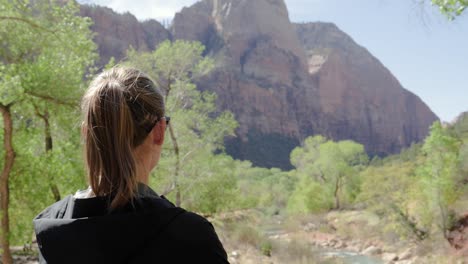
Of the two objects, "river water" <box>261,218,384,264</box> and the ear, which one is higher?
the ear

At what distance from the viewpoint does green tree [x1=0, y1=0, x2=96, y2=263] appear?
5875mm

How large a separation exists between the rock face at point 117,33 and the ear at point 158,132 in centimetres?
9759

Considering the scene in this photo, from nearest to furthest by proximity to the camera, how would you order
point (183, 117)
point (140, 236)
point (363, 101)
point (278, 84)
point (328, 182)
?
point (140, 236) → point (183, 117) → point (328, 182) → point (278, 84) → point (363, 101)

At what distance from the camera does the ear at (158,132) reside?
1.11m

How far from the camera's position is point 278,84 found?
120m

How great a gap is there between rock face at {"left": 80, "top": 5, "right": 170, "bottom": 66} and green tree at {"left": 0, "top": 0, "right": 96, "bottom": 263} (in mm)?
91697

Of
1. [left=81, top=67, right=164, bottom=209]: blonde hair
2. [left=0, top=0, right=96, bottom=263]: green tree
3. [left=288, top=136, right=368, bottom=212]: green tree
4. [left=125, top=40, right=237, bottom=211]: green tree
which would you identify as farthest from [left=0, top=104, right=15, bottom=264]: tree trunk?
[left=288, top=136, right=368, bottom=212]: green tree

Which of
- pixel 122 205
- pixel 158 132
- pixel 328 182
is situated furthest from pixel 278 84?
pixel 122 205

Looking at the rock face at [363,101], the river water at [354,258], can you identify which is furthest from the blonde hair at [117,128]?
the rock face at [363,101]

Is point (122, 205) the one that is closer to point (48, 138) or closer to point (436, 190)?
point (48, 138)

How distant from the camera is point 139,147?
1.09 m

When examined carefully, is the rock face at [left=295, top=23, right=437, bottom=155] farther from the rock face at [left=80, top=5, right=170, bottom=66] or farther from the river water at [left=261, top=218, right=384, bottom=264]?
the river water at [left=261, top=218, right=384, bottom=264]

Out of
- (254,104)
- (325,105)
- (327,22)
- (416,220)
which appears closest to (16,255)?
(416,220)

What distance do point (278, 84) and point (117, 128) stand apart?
120 metres
